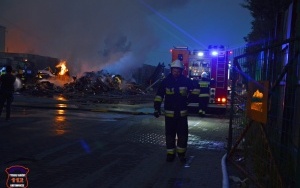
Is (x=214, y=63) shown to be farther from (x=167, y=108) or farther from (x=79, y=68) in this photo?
(x=79, y=68)

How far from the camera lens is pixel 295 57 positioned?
14.0 feet

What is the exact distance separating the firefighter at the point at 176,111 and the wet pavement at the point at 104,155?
0.83 feet

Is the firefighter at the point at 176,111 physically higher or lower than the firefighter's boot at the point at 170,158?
higher

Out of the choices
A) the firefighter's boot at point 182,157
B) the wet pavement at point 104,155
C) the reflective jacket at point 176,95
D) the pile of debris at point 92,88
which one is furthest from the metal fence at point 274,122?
the pile of debris at point 92,88

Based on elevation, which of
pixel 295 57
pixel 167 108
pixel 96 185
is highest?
pixel 295 57

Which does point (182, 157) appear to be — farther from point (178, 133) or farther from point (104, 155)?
point (104, 155)

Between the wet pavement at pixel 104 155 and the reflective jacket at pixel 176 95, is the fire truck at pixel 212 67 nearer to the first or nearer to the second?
the wet pavement at pixel 104 155

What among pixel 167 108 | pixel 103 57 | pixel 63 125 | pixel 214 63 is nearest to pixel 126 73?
pixel 103 57

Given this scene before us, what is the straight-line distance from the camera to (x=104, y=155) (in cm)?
715

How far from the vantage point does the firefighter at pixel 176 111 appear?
6902 mm

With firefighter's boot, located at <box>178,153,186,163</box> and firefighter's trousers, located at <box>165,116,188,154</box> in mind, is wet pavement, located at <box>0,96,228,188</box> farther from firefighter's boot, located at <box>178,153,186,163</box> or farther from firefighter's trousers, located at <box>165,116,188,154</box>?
firefighter's trousers, located at <box>165,116,188,154</box>

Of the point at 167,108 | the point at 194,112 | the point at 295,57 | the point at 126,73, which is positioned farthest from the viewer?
the point at 126,73

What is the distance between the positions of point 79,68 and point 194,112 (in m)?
32.9

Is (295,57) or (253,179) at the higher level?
(295,57)
